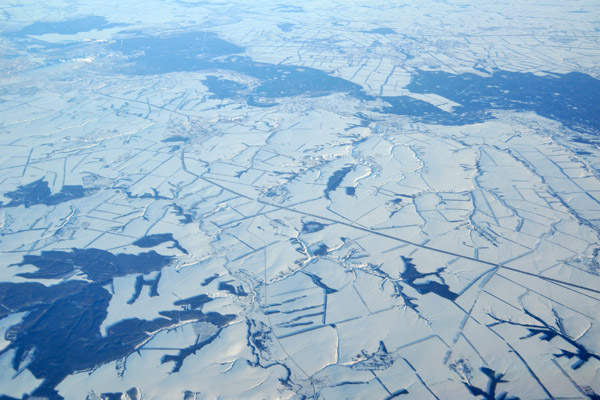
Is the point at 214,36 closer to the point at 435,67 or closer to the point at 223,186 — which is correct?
the point at 435,67

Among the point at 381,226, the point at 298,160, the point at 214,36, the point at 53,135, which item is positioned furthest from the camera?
the point at 214,36

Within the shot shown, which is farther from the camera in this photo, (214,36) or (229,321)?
(214,36)

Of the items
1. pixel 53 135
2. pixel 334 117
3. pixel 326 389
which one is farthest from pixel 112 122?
pixel 326 389

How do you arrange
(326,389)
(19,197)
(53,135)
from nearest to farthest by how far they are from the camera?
1. (326,389)
2. (19,197)
3. (53,135)

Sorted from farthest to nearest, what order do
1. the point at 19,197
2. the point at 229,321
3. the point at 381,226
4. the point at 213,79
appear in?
the point at 213,79 < the point at 19,197 < the point at 381,226 < the point at 229,321

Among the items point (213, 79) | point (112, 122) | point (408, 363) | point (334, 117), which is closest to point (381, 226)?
point (408, 363)

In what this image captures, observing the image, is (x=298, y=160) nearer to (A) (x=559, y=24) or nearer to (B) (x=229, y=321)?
(B) (x=229, y=321)

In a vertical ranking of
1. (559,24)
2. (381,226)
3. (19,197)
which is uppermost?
(559,24)

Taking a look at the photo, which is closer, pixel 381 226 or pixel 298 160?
pixel 381 226

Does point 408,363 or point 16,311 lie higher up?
point 408,363
